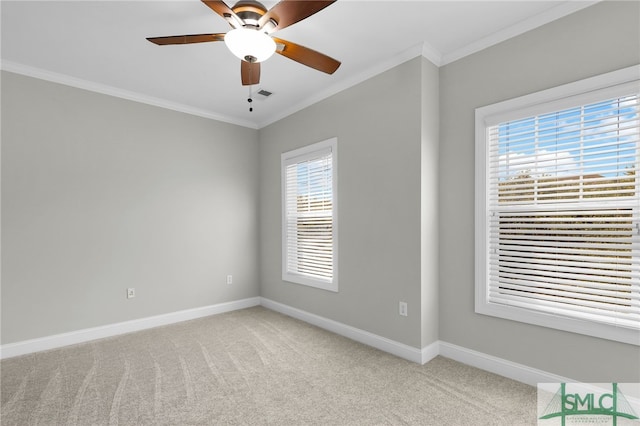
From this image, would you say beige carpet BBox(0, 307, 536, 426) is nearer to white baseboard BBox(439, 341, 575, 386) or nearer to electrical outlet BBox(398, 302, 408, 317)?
white baseboard BBox(439, 341, 575, 386)

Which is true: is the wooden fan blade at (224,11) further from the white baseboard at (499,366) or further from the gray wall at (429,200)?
the white baseboard at (499,366)

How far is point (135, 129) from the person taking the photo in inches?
150

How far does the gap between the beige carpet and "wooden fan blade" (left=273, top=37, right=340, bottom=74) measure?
7.83 feet

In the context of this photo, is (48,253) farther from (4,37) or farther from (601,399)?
(601,399)

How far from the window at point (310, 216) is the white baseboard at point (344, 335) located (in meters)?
0.44

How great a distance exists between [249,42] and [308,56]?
0.52 metres

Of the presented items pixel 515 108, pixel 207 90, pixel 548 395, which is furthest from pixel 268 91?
pixel 548 395

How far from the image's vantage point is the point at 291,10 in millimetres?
1828

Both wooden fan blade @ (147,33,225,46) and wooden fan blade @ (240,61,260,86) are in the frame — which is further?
wooden fan blade @ (240,61,260,86)

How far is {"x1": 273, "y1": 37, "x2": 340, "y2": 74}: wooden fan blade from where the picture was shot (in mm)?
2193

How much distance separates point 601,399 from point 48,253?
15.5 ft

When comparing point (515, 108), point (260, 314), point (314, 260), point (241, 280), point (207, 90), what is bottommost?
point (260, 314)

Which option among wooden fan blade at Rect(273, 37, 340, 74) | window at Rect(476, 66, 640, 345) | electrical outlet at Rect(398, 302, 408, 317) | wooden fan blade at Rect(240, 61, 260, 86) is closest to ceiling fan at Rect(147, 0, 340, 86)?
wooden fan blade at Rect(273, 37, 340, 74)

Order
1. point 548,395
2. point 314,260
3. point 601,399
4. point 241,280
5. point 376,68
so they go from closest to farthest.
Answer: point 601,399 → point 548,395 → point 376,68 → point 314,260 → point 241,280
